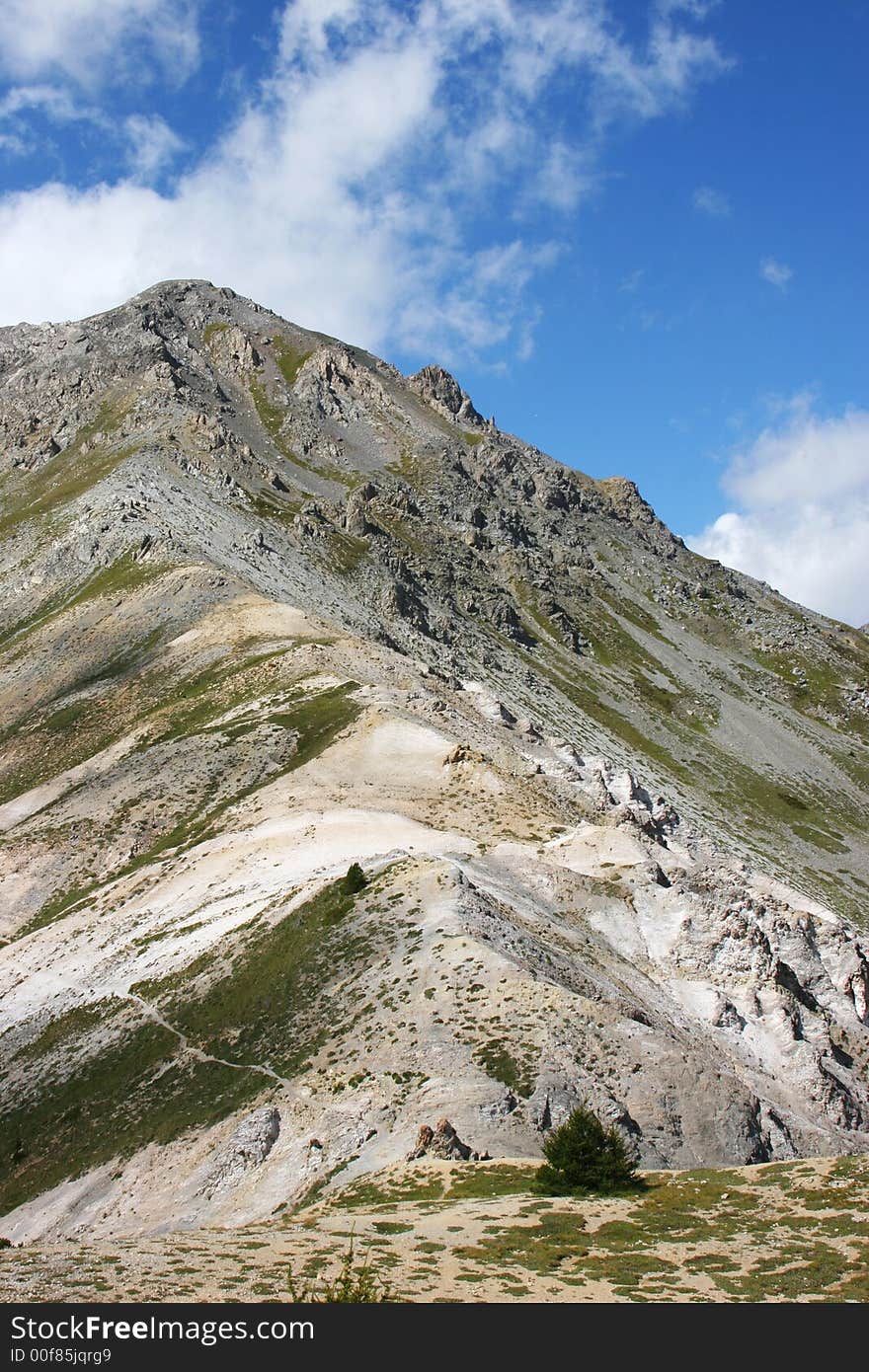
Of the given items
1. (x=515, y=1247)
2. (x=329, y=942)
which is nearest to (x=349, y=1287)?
(x=515, y=1247)

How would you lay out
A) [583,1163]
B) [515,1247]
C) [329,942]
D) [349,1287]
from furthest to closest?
[329,942]
[583,1163]
[515,1247]
[349,1287]

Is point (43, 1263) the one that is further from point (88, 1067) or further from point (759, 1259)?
point (88, 1067)

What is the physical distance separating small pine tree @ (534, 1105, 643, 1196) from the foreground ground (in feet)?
2.04

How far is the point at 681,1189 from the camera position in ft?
86.2

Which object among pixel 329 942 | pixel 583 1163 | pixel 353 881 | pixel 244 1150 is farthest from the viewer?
pixel 353 881

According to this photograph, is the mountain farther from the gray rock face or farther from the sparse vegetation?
the sparse vegetation

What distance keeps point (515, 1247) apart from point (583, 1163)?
5.75 metres

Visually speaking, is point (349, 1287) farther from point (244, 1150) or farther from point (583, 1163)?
point (244, 1150)

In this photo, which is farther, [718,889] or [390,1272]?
[718,889]

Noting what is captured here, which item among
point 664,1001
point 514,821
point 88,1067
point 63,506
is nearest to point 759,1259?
point 664,1001

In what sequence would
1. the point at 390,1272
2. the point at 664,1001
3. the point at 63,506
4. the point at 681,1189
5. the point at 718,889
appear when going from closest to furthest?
the point at 390,1272, the point at 681,1189, the point at 664,1001, the point at 718,889, the point at 63,506

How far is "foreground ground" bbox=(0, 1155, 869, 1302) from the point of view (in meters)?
18.1

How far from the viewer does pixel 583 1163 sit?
26047mm

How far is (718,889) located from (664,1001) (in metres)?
9.60
